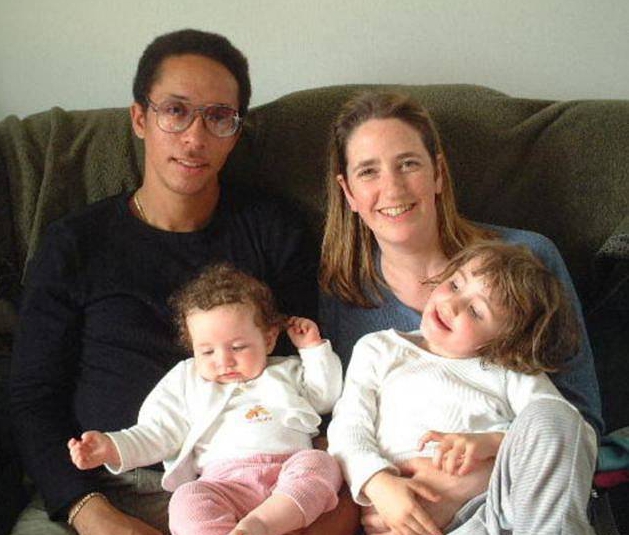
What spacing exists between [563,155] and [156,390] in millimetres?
1119

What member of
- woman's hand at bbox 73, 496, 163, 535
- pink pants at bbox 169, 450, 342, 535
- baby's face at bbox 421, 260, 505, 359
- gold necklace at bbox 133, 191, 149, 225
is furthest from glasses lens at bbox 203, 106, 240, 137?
woman's hand at bbox 73, 496, 163, 535

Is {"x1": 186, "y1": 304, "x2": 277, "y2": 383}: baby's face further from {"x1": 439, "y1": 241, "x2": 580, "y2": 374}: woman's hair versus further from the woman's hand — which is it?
{"x1": 439, "y1": 241, "x2": 580, "y2": 374}: woman's hair

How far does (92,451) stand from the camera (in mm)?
1360

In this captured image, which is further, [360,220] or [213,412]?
[360,220]

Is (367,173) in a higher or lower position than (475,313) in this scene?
higher

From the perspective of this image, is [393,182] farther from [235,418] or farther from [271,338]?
[235,418]

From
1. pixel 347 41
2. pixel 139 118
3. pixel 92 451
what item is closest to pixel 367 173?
pixel 139 118

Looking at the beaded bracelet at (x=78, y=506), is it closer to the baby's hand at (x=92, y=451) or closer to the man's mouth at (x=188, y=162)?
the baby's hand at (x=92, y=451)

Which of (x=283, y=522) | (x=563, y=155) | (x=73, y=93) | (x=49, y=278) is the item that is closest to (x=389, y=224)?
(x=563, y=155)

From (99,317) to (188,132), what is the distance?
1.51ft

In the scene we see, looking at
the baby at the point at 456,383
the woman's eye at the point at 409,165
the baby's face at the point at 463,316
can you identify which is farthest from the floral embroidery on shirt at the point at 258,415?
the woman's eye at the point at 409,165

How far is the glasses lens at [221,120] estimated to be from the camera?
1639 millimetres

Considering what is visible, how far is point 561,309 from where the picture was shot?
4.75 feet

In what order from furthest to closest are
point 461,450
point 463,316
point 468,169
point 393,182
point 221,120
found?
point 468,169 < point 221,120 < point 393,182 < point 463,316 < point 461,450
